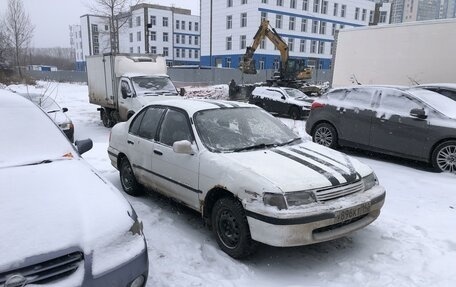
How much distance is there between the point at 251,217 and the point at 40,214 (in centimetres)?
183

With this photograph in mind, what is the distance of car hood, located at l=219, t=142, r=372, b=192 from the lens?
3683 mm

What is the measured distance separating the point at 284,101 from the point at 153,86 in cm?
633

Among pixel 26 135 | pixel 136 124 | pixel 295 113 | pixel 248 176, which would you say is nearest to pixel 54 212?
pixel 26 135

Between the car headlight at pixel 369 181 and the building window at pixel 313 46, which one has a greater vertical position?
the building window at pixel 313 46

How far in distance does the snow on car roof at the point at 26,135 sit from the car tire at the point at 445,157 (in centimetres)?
641

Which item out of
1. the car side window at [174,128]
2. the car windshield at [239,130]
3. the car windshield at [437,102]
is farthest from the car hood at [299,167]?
the car windshield at [437,102]

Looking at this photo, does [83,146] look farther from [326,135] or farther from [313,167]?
[326,135]

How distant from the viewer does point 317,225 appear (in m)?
3.55

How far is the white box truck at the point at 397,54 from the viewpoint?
14531 millimetres

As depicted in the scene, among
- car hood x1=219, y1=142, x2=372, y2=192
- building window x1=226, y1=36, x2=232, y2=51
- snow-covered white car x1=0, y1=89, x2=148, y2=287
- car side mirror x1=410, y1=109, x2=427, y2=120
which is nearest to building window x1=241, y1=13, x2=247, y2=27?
building window x1=226, y1=36, x2=232, y2=51

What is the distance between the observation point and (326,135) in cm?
902

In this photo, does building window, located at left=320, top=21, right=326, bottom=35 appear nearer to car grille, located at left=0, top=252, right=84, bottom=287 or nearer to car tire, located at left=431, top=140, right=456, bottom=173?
car tire, located at left=431, top=140, right=456, bottom=173

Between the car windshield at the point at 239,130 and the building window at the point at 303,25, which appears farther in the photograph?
the building window at the point at 303,25

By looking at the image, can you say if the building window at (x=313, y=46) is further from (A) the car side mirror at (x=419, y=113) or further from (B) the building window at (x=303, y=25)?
(A) the car side mirror at (x=419, y=113)
